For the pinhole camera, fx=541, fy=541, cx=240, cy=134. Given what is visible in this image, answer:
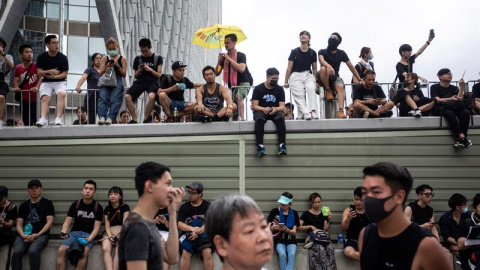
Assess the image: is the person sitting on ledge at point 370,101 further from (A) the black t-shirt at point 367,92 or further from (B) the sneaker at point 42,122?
(B) the sneaker at point 42,122

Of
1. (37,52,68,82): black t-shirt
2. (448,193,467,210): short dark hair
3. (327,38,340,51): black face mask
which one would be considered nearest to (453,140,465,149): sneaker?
(448,193,467,210): short dark hair

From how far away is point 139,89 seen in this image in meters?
12.3

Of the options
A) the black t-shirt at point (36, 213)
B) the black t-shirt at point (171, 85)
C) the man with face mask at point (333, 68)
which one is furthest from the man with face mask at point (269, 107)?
the black t-shirt at point (36, 213)

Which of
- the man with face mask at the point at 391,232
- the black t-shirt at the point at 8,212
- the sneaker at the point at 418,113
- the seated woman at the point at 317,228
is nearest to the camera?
the man with face mask at the point at 391,232

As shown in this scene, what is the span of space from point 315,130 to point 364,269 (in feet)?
25.6

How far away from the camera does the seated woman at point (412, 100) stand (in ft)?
38.9

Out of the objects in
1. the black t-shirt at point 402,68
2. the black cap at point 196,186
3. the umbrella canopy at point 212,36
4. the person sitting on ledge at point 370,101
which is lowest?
the black cap at point 196,186

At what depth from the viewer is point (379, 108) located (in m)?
11.9

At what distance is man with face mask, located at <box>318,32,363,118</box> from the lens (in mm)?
12141

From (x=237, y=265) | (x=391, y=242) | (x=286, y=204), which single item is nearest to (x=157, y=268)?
(x=237, y=265)

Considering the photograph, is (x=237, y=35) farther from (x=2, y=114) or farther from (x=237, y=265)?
(x=237, y=265)

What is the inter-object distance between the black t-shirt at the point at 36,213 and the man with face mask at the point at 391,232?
27.2ft

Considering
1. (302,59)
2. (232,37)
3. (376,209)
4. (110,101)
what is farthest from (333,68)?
(376,209)

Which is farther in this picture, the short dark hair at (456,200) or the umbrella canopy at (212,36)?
the umbrella canopy at (212,36)
